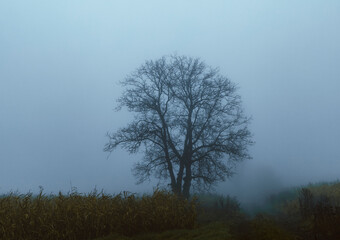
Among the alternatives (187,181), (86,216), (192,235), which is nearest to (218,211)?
(187,181)

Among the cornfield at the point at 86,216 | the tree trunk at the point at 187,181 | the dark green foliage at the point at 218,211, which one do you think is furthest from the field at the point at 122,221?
the tree trunk at the point at 187,181

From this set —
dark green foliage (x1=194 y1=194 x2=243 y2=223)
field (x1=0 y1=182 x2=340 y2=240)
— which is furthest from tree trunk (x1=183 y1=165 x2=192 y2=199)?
Answer: field (x1=0 y1=182 x2=340 y2=240)

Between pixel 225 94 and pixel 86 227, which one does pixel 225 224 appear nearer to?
pixel 86 227

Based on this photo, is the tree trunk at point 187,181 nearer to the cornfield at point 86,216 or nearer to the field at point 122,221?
the field at point 122,221

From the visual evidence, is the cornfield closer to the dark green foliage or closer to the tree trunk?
the dark green foliage

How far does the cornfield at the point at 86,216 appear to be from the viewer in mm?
13414

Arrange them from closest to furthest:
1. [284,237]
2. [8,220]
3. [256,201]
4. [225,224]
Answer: [284,237] < [8,220] < [225,224] < [256,201]

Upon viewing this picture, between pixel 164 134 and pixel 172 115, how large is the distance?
1747mm

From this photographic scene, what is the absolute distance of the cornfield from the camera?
13.4 m

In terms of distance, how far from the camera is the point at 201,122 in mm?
27203

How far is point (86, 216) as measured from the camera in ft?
45.2

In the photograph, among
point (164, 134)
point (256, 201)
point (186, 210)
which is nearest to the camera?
point (186, 210)

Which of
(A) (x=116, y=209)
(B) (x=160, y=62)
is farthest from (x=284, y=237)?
(B) (x=160, y=62)

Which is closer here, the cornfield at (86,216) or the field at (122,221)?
the field at (122,221)
